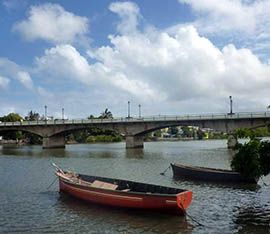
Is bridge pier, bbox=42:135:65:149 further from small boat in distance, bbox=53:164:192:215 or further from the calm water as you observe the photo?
small boat in distance, bbox=53:164:192:215

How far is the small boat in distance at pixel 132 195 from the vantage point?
74.4ft

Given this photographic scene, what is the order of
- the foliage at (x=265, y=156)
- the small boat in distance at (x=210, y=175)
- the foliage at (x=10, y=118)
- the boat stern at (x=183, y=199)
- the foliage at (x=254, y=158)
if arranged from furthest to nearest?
the foliage at (x=10, y=118)
the small boat in distance at (x=210, y=175)
the foliage at (x=254, y=158)
the foliage at (x=265, y=156)
the boat stern at (x=183, y=199)

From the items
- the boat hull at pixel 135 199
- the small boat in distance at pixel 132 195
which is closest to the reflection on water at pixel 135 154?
the small boat in distance at pixel 132 195

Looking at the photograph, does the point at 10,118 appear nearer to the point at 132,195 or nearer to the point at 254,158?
the point at 132,195

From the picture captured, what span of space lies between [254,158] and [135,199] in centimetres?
753

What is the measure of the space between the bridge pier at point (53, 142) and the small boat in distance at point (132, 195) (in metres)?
75.5

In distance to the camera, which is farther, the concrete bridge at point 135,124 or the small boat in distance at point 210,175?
the concrete bridge at point 135,124

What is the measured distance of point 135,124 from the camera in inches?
3875

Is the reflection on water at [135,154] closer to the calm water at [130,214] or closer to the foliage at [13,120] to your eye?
the calm water at [130,214]

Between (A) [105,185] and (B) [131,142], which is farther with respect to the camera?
(B) [131,142]

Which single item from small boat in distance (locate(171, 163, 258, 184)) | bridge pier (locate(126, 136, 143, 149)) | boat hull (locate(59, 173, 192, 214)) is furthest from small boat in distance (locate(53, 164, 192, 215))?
bridge pier (locate(126, 136, 143, 149))

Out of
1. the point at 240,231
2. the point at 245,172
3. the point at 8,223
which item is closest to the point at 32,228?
the point at 8,223

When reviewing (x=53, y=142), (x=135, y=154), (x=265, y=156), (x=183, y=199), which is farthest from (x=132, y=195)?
(x=53, y=142)

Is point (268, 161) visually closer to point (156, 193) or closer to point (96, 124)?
point (156, 193)
